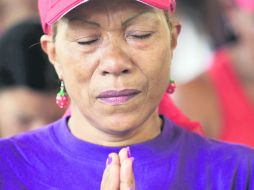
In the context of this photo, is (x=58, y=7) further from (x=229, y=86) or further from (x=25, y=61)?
(x=229, y=86)

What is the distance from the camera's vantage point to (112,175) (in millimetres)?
2789

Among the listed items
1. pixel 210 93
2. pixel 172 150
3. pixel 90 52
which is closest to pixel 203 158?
pixel 172 150

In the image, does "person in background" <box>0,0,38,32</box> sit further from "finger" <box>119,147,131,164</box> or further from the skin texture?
"finger" <box>119,147,131,164</box>

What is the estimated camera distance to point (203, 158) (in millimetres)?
3127

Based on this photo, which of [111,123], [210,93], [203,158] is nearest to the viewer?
[111,123]

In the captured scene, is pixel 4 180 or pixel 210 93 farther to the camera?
pixel 210 93

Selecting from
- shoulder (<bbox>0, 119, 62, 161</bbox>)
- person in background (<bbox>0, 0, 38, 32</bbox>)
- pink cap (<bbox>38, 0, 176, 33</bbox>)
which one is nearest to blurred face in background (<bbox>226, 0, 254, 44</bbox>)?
person in background (<bbox>0, 0, 38, 32</bbox>)

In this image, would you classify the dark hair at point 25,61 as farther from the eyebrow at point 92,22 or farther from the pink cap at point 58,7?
the eyebrow at point 92,22

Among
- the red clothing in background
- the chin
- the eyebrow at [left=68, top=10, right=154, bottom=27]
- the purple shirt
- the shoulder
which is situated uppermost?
the eyebrow at [left=68, top=10, right=154, bottom=27]

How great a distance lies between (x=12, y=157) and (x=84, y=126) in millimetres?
259

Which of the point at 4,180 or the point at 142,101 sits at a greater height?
the point at 142,101

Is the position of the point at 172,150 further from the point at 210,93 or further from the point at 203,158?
the point at 210,93

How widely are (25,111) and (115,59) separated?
1932 millimetres

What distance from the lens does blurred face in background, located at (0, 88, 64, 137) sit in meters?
4.72
